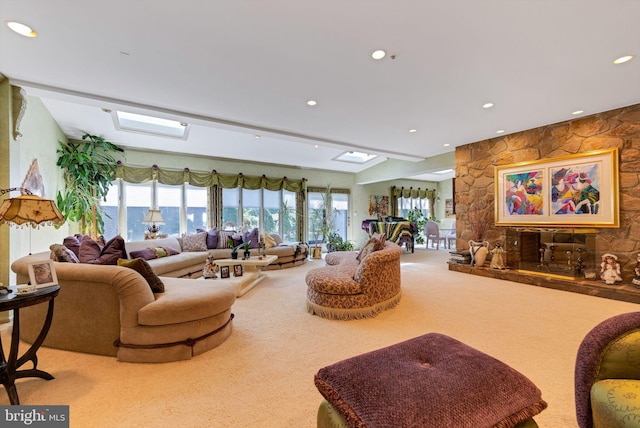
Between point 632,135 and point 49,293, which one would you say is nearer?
point 49,293

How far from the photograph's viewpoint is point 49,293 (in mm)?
1809

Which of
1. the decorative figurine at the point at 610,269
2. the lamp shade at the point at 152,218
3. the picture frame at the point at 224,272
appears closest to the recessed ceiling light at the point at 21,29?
the picture frame at the point at 224,272

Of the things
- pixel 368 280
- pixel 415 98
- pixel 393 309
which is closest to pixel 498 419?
pixel 368 280

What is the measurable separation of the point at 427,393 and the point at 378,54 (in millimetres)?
2701

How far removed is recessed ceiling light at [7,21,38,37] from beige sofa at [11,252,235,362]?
1977 mm

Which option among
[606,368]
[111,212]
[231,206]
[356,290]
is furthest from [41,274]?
[231,206]

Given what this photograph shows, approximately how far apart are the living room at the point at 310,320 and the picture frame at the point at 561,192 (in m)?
0.15

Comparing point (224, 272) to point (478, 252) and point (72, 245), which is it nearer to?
point (72, 245)

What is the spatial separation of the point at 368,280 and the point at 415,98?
2479mm

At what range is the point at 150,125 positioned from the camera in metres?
5.32

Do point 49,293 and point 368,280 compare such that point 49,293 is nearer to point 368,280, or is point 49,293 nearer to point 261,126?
point 368,280

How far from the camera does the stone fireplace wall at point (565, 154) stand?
12.6 ft

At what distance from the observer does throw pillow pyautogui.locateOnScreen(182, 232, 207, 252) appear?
5.74 m

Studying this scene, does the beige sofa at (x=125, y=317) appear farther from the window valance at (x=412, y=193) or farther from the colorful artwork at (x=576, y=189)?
the window valance at (x=412, y=193)
